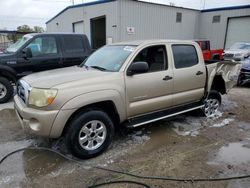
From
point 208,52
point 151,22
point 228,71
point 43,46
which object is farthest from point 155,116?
point 151,22

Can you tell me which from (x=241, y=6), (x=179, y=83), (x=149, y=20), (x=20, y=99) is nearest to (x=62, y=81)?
(x=20, y=99)

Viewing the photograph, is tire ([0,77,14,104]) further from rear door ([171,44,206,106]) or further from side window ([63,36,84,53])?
rear door ([171,44,206,106])

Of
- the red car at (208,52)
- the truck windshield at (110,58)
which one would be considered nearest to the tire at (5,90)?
the truck windshield at (110,58)

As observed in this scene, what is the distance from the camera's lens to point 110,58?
418 centimetres

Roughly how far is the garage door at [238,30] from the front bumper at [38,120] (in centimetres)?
2170

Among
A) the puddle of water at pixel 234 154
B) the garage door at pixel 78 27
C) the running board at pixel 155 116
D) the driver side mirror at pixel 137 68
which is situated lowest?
the puddle of water at pixel 234 154

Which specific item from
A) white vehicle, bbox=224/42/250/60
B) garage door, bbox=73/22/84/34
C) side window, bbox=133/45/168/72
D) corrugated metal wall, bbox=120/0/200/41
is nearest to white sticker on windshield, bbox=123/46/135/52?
side window, bbox=133/45/168/72

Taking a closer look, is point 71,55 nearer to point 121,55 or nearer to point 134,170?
point 121,55

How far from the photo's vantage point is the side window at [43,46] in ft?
22.6

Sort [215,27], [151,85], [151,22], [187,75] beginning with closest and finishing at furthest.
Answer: [151,85]
[187,75]
[151,22]
[215,27]

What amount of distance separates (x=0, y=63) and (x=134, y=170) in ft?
17.3

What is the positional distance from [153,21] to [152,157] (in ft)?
56.5

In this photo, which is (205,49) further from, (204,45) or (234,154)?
(234,154)

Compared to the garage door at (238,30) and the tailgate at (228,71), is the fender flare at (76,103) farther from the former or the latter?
the garage door at (238,30)
